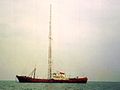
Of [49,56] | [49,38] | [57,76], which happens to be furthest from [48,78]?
[49,38]

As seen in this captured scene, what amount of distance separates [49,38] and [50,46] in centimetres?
128

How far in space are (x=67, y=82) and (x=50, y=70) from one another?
4909 mm

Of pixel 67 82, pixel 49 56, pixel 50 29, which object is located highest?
pixel 50 29

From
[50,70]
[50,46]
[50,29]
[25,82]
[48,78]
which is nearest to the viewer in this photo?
[50,29]

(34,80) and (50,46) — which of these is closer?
(50,46)

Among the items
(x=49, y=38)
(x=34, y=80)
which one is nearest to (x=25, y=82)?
(x=34, y=80)

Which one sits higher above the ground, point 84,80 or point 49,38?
point 49,38

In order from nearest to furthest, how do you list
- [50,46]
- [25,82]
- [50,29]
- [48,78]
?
1. [50,29]
2. [50,46]
3. [48,78]
4. [25,82]

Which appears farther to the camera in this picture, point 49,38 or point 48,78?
point 48,78

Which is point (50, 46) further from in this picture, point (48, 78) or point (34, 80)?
point (34, 80)

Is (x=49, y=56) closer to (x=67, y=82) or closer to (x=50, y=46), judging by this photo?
(x=50, y=46)

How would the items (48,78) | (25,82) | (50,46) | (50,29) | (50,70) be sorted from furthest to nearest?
(25,82) < (48,78) < (50,70) < (50,46) < (50,29)

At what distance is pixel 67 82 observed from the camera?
28016 millimetres

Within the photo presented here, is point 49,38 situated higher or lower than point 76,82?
higher
